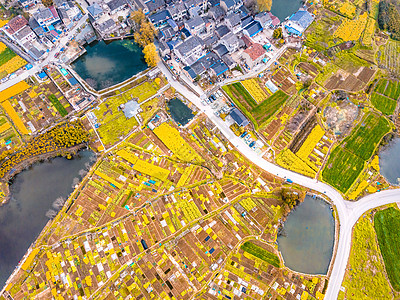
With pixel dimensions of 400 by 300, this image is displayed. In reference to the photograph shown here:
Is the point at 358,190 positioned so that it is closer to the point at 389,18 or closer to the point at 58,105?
the point at 389,18

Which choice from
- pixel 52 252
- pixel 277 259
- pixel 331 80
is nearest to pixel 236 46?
pixel 331 80

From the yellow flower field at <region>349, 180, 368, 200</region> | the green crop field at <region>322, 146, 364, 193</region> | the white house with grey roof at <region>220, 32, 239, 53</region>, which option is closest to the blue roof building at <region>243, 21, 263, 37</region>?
the white house with grey roof at <region>220, 32, 239, 53</region>

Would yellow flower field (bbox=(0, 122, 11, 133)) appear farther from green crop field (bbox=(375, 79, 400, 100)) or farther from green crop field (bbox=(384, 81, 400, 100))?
green crop field (bbox=(384, 81, 400, 100))

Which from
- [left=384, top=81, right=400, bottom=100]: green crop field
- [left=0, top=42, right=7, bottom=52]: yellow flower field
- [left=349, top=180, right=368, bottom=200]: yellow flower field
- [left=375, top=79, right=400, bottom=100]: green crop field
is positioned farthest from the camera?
[left=0, top=42, right=7, bottom=52]: yellow flower field

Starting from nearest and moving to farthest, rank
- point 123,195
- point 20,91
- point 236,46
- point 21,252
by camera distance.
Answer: point 21,252, point 123,195, point 20,91, point 236,46

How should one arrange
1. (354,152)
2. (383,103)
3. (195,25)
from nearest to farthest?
1. (354,152)
2. (383,103)
3. (195,25)

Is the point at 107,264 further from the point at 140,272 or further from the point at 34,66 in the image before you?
the point at 34,66

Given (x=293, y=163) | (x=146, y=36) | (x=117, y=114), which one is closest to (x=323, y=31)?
(x=293, y=163)
